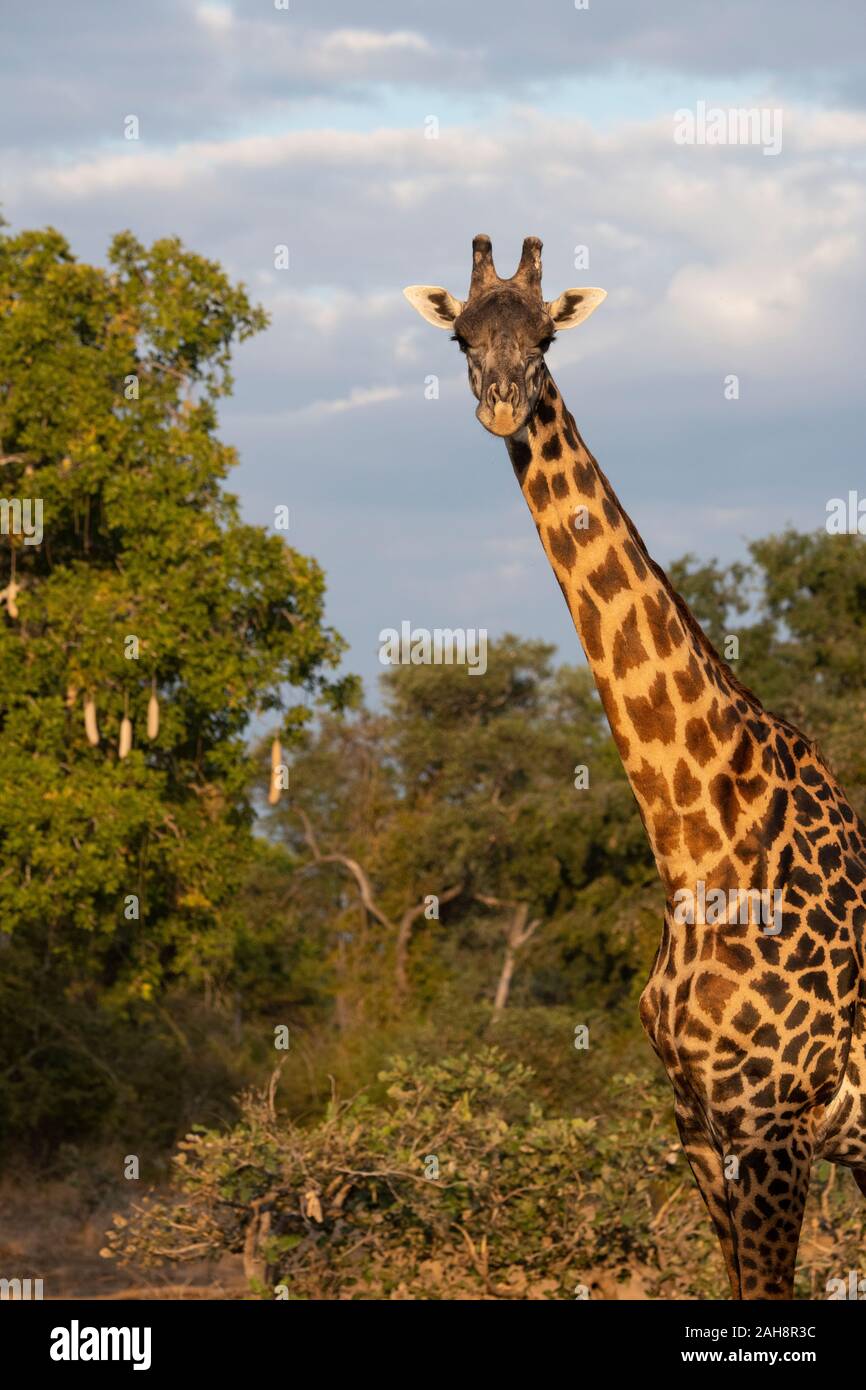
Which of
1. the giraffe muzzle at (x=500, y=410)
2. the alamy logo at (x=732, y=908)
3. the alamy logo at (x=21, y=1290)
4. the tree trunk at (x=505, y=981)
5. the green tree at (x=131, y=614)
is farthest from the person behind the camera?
the tree trunk at (x=505, y=981)

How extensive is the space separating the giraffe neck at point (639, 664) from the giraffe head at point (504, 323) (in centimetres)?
29

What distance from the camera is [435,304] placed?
6.22 meters

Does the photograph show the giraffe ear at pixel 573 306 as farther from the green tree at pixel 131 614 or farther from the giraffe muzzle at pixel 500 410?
the green tree at pixel 131 614

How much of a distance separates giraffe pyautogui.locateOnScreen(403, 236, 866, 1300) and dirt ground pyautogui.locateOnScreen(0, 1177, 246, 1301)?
11.0 m

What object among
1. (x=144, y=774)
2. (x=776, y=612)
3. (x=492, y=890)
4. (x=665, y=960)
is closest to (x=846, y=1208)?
(x=665, y=960)

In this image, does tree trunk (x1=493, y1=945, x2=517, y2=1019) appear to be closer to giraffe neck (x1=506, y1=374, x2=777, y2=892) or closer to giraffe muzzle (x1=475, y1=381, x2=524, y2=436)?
giraffe neck (x1=506, y1=374, x2=777, y2=892)

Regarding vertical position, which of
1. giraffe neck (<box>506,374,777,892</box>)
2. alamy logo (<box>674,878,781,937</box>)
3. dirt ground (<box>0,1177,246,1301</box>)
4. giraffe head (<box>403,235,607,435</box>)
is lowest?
dirt ground (<box>0,1177,246,1301</box>)

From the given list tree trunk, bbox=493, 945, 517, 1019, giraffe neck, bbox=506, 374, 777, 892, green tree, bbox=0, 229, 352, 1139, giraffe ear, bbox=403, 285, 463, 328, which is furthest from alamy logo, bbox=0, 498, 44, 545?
tree trunk, bbox=493, 945, 517, 1019

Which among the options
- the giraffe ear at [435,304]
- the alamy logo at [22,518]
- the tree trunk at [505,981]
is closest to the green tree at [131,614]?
the alamy logo at [22,518]
